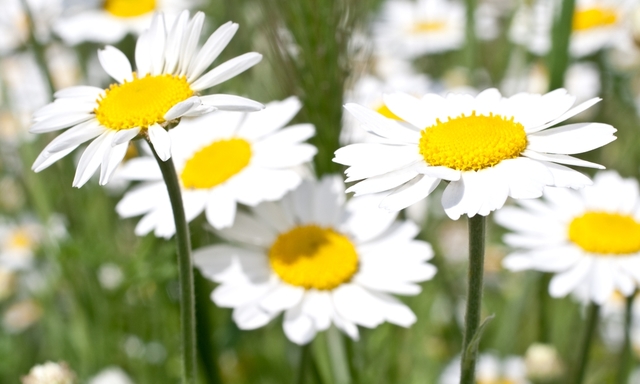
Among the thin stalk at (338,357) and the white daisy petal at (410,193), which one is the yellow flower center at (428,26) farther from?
the white daisy petal at (410,193)

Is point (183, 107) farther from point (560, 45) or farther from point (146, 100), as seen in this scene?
point (560, 45)

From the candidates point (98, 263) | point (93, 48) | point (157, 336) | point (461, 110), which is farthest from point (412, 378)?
point (93, 48)

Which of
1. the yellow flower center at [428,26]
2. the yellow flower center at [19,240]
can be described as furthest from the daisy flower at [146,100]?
the yellow flower center at [428,26]

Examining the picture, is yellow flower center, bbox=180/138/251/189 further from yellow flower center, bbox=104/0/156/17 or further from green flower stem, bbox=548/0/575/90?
yellow flower center, bbox=104/0/156/17

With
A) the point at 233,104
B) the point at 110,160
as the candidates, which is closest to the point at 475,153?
the point at 233,104

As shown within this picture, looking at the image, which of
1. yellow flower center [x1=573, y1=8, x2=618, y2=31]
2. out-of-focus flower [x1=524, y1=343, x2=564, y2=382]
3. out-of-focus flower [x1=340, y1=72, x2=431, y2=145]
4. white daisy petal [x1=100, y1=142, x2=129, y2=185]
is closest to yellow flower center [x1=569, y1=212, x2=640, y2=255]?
out-of-focus flower [x1=524, y1=343, x2=564, y2=382]
